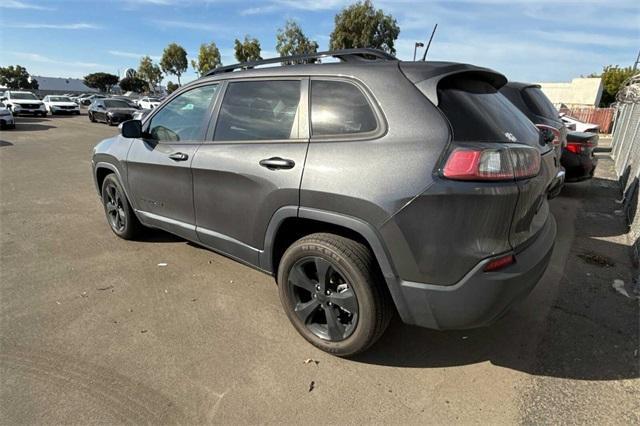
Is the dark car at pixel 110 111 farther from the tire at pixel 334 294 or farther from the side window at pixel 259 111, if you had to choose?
the tire at pixel 334 294

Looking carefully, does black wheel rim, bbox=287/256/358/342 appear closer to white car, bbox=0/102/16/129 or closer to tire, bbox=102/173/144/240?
tire, bbox=102/173/144/240

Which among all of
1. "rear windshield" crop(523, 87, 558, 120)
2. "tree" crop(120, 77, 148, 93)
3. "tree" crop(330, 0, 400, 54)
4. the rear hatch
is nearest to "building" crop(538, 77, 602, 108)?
"tree" crop(330, 0, 400, 54)

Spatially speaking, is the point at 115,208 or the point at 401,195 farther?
the point at 115,208

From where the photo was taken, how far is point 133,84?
8131cm

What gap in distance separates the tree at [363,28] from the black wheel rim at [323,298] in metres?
39.2

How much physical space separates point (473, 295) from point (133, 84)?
9259cm

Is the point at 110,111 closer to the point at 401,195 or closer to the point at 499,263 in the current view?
the point at 401,195

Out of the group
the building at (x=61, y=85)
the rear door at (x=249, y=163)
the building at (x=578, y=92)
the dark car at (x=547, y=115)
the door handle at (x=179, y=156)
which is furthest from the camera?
the building at (x=61, y=85)

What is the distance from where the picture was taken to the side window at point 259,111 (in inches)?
107

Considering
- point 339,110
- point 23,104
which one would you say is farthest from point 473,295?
point 23,104

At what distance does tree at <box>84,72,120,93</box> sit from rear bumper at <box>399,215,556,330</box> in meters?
104

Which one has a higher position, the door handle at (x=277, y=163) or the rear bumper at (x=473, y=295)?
the door handle at (x=277, y=163)

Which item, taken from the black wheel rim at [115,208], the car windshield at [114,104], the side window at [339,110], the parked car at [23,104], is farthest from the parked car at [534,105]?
the parked car at [23,104]

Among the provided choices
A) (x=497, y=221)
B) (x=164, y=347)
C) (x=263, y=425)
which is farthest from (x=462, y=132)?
(x=164, y=347)
